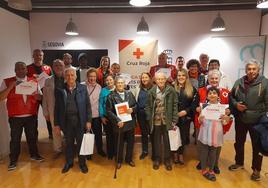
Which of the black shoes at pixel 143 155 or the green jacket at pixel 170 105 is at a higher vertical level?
the green jacket at pixel 170 105

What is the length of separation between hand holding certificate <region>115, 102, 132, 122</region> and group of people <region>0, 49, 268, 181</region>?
0.05m

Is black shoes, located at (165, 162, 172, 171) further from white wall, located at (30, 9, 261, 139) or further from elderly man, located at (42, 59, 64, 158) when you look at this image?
white wall, located at (30, 9, 261, 139)

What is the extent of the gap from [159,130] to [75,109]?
1.21 meters

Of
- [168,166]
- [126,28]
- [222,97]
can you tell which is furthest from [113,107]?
[126,28]

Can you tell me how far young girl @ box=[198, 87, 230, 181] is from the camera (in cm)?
271

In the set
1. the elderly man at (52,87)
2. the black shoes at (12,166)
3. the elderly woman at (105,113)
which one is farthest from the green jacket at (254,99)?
the black shoes at (12,166)

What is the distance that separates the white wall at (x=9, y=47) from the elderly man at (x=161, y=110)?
2.40 metres

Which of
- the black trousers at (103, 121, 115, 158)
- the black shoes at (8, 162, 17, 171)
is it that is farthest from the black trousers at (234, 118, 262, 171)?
the black shoes at (8, 162, 17, 171)

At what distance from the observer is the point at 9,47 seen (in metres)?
4.05

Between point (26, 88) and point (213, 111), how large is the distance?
261 cm

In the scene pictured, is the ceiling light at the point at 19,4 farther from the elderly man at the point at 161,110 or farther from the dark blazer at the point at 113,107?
the elderly man at the point at 161,110

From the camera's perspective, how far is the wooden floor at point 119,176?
8.93 feet

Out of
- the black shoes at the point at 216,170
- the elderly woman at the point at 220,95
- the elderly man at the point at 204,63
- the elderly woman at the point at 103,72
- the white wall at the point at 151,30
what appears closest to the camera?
the elderly woman at the point at 220,95

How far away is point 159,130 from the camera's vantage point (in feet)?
10.1
